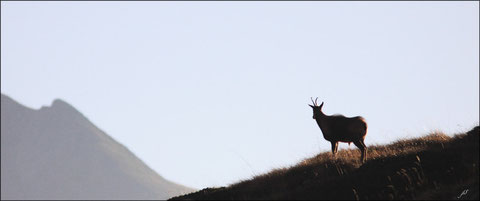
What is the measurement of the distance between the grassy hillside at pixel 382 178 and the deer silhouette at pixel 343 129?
461 mm

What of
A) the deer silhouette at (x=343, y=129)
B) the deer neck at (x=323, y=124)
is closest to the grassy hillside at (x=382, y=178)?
the deer silhouette at (x=343, y=129)

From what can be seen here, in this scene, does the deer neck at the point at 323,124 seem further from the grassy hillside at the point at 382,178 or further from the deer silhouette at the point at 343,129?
the grassy hillside at the point at 382,178

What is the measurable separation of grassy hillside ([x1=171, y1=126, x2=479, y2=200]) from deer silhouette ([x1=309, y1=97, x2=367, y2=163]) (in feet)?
1.51

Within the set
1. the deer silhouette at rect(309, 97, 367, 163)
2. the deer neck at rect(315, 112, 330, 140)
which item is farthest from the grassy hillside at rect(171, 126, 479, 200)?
the deer neck at rect(315, 112, 330, 140)

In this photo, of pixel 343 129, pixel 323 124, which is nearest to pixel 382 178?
pixel 343 129

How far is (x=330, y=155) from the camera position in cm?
2339

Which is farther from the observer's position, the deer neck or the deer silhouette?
the deer neck

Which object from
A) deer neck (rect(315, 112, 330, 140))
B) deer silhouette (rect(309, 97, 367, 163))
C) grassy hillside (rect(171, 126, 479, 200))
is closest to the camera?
grassy hillside (rect(171, 126, 479, 200))

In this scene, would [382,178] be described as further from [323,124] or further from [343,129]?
[323,124]

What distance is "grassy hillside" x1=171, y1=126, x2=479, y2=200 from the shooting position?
17.8 m

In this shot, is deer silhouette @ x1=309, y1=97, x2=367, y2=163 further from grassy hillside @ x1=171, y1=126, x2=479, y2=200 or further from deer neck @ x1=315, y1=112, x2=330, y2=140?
grassy hillside @ x1=171, y1=126, x2=479, y2=200

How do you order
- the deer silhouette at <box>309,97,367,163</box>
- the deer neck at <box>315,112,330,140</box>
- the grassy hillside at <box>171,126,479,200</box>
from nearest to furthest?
the grassy hillside at <box>171,126,479,200</box>, the deer silhouette at <box>309,97,367,163</box>, the deer neck at <box>315,112,330,140</box>

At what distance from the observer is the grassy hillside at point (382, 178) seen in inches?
699

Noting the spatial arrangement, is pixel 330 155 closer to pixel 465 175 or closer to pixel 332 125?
pixel 332 125
